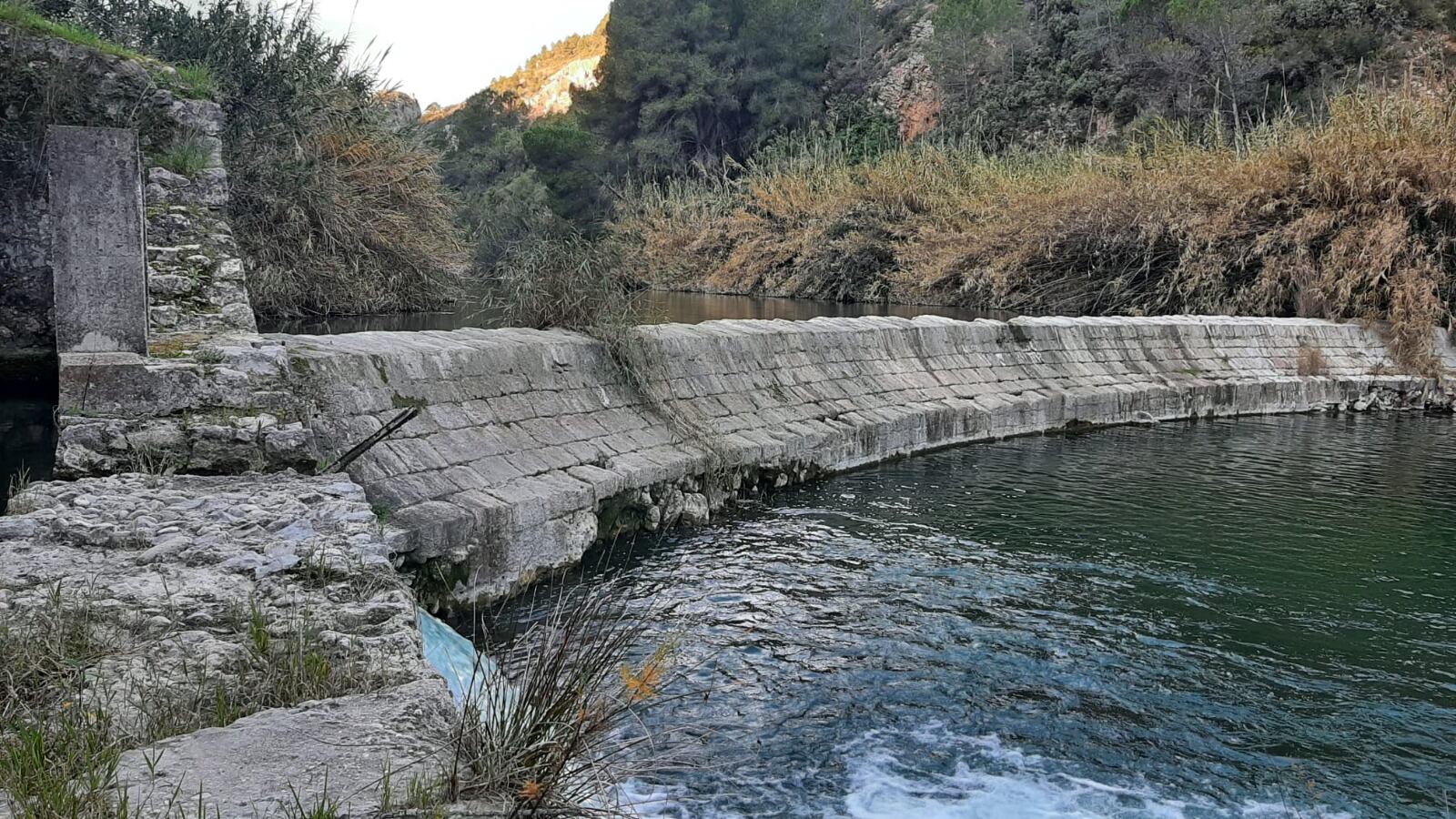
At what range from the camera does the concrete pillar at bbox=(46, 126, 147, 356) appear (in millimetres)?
5309

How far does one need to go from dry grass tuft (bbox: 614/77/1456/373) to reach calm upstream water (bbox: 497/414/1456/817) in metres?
3.50

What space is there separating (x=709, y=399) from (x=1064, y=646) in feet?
12.8

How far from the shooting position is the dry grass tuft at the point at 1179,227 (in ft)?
47.3

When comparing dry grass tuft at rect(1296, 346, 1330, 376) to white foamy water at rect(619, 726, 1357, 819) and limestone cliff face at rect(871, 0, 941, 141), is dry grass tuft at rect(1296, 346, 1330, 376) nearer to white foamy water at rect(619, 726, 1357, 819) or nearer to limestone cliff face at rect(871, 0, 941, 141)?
white foamy water at rect(619, 726, 1357, 819)

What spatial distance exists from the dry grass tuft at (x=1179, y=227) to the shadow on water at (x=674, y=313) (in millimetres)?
628

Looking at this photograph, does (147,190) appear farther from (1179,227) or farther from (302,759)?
(1179,227)

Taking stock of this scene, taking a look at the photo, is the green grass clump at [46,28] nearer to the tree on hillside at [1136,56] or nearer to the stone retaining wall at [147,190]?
the stone retaining wall at [147,190]

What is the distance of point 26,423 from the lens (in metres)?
8.63

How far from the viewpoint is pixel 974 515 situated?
295 inches

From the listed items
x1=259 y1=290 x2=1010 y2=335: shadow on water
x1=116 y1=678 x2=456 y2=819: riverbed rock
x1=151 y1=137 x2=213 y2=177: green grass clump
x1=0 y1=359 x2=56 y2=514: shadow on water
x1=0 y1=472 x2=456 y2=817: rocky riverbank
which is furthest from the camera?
x1=259 y1=290 x2=1010 y2=335: shadow on water

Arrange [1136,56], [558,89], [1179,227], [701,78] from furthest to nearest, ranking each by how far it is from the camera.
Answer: [558,89] < [701,78] < [1136,56] < [1179,227]

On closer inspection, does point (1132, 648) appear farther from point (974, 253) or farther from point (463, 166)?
point (463, 166)

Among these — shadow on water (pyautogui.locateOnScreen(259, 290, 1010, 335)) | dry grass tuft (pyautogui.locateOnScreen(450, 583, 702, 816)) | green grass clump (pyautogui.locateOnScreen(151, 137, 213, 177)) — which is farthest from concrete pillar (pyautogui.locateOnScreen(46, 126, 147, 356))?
dry grass tuft (pyautogui.locateOnScreen(450, 583, 702, 816))

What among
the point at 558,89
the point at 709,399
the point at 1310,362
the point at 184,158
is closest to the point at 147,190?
the point at 184,158
